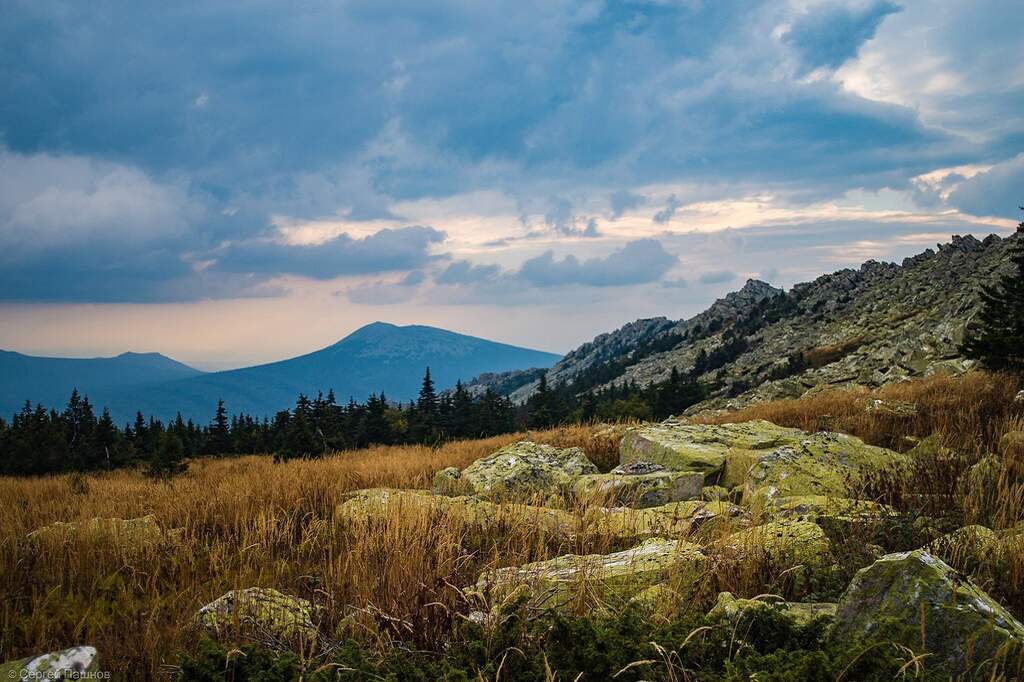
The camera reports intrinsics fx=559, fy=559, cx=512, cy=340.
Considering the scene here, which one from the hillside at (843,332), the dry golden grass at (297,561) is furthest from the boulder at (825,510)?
the hillside at (843,332)

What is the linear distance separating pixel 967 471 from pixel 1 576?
11.0 metres

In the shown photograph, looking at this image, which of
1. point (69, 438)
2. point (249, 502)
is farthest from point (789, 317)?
point (249, 502)

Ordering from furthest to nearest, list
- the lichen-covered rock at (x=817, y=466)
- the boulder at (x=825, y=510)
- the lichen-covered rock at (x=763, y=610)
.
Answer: the lichen-covered rock at (x=817, y=466) → the boulder at (x=825, y=510) → the lichen-covered rock at (x=763, y=610)

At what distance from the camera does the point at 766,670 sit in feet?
9.47

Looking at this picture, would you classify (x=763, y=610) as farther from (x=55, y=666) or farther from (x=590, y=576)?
(x=55, y=666)

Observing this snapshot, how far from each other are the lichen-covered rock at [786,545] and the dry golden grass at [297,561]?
143 millimetres

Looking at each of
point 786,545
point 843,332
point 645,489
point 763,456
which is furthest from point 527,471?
point 843,332

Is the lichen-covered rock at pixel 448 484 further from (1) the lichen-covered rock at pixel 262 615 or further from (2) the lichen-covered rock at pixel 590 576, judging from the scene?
(1) the lichen-covered rock at pixel 262 615

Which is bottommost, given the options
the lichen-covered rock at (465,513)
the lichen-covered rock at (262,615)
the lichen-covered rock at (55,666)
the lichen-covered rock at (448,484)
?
the lichen-covered rock at (448,484)

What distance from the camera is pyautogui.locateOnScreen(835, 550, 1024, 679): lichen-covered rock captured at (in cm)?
305

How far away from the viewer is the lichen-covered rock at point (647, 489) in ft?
27.7

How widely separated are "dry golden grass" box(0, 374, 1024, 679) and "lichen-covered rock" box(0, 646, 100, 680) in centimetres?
28

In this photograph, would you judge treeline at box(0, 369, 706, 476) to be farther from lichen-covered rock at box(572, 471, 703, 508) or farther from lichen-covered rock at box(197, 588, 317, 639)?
lichen-covered rock at box(197, 588, 317, 639)

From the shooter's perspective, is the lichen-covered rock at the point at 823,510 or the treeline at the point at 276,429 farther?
the treeline at the point at 276,429
